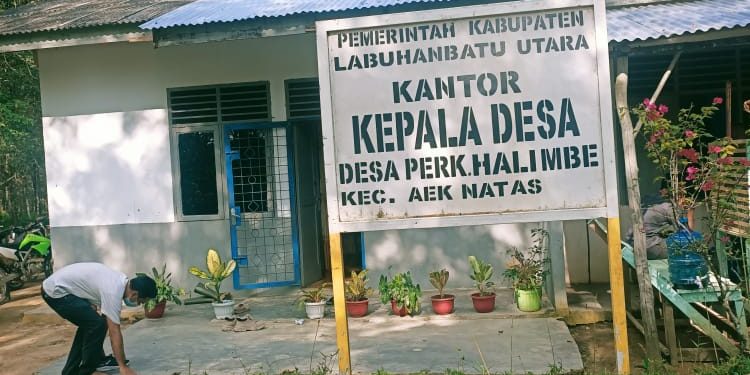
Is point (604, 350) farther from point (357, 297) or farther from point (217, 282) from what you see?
point (217, 282)

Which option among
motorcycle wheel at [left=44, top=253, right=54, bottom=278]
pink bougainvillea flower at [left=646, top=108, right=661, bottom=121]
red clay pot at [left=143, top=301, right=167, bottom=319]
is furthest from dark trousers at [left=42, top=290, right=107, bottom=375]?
motorcycle wheel at [left=44, top=253, right=54, bottom=278]

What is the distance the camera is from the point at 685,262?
5.46 m

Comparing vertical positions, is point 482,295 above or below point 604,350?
above

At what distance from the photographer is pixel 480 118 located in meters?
4.49

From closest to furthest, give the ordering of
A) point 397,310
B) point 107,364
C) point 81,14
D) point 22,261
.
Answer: point 107,364 → point 397,310 → point 81,14 → point 22,261

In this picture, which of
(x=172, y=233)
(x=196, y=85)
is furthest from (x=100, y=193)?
(x=196, y=85)

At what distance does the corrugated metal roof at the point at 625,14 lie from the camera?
239 inches

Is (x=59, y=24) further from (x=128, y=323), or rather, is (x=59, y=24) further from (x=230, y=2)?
(x=128, y=323)

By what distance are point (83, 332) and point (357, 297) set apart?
2.75 metres

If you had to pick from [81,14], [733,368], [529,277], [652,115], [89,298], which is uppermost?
[81,14]

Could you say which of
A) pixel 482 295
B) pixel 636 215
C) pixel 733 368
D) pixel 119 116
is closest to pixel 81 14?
pixel 119 116

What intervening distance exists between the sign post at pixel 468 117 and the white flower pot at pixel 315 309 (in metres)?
2.79

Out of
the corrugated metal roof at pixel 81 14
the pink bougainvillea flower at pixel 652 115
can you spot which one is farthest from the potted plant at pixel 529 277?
the corrugated metal roof at pixel 81 14

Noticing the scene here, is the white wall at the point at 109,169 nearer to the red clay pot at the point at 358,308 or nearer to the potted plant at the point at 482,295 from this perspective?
the red clay pot at the point at 358,308
